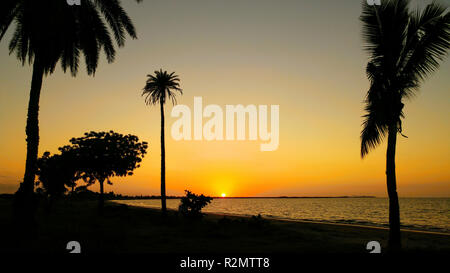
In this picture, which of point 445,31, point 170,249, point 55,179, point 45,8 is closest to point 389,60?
point 445,31

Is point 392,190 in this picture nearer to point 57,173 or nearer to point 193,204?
point 193,204

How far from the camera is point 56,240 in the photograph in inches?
619

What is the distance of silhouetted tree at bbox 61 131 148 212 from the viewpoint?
1565 inches

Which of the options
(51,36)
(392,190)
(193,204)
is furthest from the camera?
(193,204)

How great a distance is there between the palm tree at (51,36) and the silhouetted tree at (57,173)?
22611 mm

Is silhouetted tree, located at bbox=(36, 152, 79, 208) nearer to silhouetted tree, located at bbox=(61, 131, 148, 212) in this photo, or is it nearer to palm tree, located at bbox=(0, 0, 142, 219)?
silhouetted tree, located at bbox=(61, 131, 148, 212)

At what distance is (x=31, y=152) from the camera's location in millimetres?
15312

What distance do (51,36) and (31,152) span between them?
548cm

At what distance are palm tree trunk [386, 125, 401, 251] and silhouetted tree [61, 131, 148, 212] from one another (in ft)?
112

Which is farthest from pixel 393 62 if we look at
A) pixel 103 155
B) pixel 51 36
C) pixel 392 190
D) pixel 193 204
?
pixel 103 155

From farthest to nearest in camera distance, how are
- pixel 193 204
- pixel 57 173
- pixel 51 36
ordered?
pixel 57 173 < pixel 193 204 < pixel 51 36

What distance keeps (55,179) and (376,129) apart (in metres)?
36.9

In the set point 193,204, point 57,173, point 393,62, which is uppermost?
point 393,62
